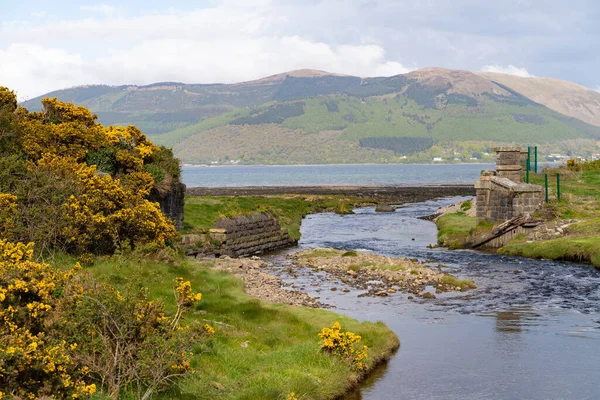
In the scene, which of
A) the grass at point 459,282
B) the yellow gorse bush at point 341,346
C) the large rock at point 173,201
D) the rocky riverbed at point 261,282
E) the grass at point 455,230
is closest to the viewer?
the yellow gorse bush at point 341,346

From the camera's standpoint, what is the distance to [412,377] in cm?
2148

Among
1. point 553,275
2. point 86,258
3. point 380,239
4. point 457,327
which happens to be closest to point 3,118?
point 86,258

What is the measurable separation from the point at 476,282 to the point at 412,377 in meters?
16.4

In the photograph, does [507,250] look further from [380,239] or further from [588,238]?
[380,239]

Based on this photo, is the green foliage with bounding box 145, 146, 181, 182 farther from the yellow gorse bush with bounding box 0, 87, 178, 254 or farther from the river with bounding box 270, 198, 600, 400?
the river with bounding box 270, 198, 600, 400

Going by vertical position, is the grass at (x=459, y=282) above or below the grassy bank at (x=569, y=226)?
below

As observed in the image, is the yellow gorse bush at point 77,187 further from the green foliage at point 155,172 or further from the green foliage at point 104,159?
the green foliage at point 155,172

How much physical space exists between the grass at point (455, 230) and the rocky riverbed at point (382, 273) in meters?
10.3

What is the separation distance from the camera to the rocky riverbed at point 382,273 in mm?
35000

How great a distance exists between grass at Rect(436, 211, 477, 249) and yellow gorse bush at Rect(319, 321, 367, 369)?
31.8 metres

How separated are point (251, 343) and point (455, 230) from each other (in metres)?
37.8

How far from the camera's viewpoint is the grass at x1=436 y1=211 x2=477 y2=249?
53031 millimetres

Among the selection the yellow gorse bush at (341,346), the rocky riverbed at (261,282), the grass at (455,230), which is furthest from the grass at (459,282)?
the grass at (455,230)

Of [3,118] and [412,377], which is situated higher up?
[3,118]
